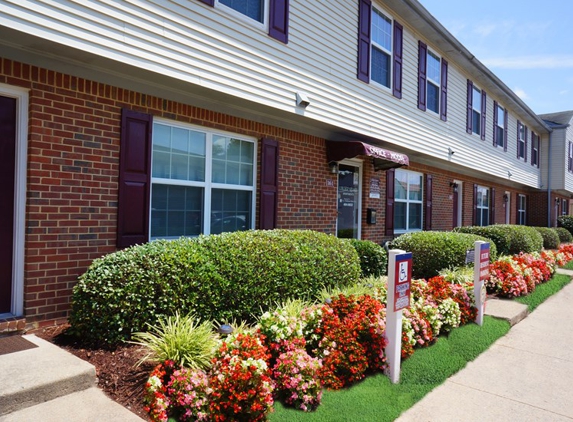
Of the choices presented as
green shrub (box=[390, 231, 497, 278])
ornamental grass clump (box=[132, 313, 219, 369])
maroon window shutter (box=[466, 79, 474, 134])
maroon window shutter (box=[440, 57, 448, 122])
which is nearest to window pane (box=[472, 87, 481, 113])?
maroon window shutter (box=[466, 79, 474, 134])

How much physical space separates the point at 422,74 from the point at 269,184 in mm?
6023

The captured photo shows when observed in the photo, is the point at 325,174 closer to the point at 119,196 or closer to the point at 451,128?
the point at 119,196

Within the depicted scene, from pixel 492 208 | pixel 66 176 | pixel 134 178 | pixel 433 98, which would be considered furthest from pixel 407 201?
pixel 66 176

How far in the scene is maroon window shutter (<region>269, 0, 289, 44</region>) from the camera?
6.36 meters

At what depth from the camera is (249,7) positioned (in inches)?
243

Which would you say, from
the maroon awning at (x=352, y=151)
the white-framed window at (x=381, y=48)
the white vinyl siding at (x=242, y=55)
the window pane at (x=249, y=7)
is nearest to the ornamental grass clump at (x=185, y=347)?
the white vinyl siding at (x=242, y=55)

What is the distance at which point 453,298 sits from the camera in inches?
223

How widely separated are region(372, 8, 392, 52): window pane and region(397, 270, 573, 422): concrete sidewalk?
6366 millimetres

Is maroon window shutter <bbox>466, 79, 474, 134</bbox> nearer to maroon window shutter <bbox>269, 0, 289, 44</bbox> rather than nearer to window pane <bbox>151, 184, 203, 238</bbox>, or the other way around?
maroon window shutter <bbox>269, 0, 289, 44</bbox>

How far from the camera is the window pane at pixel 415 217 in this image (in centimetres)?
1176

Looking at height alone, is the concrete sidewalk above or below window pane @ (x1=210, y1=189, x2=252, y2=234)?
below

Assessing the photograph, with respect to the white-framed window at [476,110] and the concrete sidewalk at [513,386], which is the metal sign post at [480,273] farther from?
the white-framed window at [476,110]

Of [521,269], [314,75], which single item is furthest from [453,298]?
[314,75]

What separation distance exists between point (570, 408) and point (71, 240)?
5.07 m
